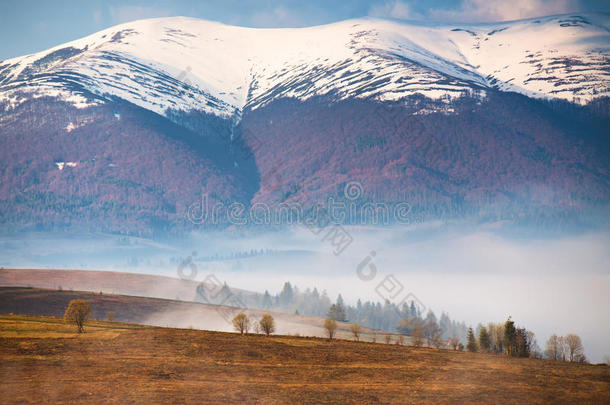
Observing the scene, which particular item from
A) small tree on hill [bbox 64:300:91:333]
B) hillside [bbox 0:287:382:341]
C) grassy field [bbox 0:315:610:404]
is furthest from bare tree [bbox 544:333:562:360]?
small tree on hill [bbox 64:300:91:333]

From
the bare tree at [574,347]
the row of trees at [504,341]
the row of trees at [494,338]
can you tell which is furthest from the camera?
the bare tree at [574,347]

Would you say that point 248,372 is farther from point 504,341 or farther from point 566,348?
point 566,348

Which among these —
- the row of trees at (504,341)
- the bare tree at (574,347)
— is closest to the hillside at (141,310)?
the row of trees at (504,341)

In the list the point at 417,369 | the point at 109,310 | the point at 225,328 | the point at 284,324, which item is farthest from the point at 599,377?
the point at 109,310

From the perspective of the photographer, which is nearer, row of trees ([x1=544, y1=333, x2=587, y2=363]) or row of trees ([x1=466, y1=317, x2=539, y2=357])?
row of trees ([x1=466, y1=317, x2=539, y2=357])

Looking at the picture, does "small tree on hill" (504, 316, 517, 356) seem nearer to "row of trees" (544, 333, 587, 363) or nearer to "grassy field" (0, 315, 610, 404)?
"row of trees" (544, 333, 587, 363)

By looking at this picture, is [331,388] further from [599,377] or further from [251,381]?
[599,377]

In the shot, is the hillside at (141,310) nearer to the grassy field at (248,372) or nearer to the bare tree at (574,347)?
the bare tree at (574,347)

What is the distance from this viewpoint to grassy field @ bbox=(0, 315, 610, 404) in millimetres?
63312

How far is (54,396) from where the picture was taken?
5925cm

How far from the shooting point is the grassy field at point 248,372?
63.3 metres

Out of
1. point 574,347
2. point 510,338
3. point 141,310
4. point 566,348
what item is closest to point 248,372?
point 510,338

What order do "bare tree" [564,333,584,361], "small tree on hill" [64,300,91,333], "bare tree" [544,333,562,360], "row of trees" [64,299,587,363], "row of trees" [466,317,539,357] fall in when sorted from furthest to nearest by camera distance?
"bare tree" [544,333,562,360] < "bare tree" [564,333,584,361] < "row of trees" [466,317,539,357] < "row of trees" [64,299,587,363] < "small tree on hill" [64,300,91,333]

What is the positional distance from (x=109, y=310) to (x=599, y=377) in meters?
118
